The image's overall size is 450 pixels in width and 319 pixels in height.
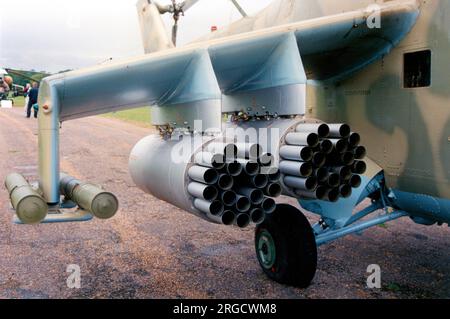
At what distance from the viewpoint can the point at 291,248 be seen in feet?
15.4

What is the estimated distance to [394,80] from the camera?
178 inches

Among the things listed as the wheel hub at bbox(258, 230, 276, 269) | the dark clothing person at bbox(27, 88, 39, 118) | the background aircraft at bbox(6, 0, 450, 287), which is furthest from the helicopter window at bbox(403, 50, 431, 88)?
the dark clothing person at bbox(27, 88, 39, 118)

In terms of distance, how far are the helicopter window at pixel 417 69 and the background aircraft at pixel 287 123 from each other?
0.01 m

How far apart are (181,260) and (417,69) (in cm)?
343

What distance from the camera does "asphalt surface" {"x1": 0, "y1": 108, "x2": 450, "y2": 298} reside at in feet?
15.6

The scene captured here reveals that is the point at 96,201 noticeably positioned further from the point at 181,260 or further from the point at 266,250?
the point at 181,260

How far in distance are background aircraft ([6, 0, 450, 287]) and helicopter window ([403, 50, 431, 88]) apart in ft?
0.03

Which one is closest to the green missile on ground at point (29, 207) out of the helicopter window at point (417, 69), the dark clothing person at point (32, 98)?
the helicopter window at point (417, 69)

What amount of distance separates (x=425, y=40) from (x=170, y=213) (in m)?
5.05

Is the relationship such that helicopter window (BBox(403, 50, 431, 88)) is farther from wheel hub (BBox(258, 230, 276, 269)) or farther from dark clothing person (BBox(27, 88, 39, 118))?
dark clothing person (BBox(27, 88, 39, 118))

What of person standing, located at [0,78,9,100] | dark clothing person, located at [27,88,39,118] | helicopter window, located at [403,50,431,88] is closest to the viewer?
helicopter window, located at [403,50,431,88]

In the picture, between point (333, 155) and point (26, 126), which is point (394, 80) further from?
point (26, 126)

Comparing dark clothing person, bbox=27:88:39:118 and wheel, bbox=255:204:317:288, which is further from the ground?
dark clothing person, bbox=27:88:39:118
